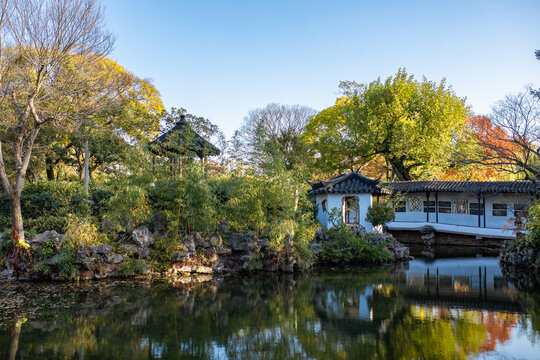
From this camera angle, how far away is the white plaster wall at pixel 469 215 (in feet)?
56.6

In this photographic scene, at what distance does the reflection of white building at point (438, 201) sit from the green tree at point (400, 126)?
195 cm

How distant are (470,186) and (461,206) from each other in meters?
1.61

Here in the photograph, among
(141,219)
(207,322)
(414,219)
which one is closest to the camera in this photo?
(207,322)

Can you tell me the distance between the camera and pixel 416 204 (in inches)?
786

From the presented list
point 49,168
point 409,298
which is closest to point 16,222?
point 409,298

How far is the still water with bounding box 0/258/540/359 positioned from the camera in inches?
179

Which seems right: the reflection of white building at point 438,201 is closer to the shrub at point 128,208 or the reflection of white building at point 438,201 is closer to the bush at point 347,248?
the bush at point 347,248

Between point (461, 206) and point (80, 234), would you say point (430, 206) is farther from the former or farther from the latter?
point (80, 234)

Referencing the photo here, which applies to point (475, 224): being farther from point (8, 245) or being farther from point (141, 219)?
point (8, 245)

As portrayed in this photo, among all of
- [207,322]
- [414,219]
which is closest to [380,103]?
[414,219]

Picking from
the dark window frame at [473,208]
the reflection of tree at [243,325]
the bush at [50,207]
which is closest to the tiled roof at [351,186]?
the dark window frame at [473,208]

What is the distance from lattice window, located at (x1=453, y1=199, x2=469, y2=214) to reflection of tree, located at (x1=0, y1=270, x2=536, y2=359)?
12.8m

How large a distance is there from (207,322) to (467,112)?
20269 mm

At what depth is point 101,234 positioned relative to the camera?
909 cm
